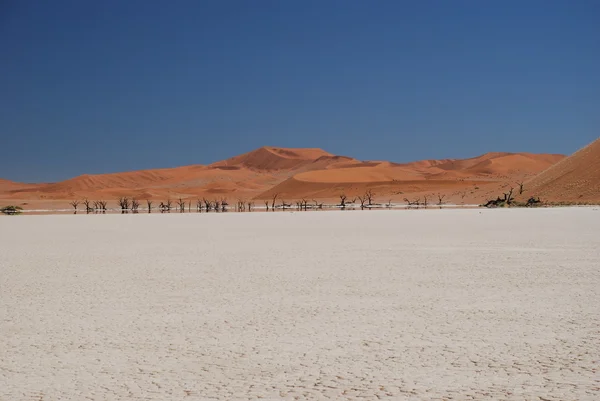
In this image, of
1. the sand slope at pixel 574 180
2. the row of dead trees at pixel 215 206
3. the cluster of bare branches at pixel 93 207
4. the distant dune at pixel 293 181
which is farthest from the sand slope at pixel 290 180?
the cluster of bare branches at pixel 93 207

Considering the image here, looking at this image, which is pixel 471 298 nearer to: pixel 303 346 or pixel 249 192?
pixel 303 346

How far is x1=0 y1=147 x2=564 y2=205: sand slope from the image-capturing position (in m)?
86.1

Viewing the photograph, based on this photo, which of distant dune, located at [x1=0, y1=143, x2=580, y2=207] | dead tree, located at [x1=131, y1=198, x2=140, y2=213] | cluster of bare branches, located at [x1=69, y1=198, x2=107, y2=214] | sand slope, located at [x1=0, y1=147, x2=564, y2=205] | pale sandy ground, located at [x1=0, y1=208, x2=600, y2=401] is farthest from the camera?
sand slope, located at [x1=0, y1=147, x2=564, y2=205]

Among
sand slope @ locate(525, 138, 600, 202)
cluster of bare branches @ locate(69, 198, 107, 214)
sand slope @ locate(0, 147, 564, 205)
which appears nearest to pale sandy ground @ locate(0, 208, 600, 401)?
cluster of bare branches @ locate(69, 198, 107, 214)

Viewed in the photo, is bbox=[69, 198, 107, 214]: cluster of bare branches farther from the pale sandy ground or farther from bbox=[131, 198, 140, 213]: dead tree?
the pale sandy ground

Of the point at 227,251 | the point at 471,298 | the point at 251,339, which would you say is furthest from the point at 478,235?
the point at 251,339

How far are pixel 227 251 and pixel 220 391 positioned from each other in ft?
35.5

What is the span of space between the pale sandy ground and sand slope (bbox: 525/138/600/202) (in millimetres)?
40773

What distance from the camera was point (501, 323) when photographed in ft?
22.4

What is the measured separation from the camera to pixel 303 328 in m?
6.71

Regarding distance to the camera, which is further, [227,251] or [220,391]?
[227,251]

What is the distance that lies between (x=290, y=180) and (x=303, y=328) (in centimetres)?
9647

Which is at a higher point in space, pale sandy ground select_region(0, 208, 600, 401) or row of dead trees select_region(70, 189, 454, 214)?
row of dead trees select_region(70, 189, 454, 214)

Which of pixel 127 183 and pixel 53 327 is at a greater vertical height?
pixel 127 183
